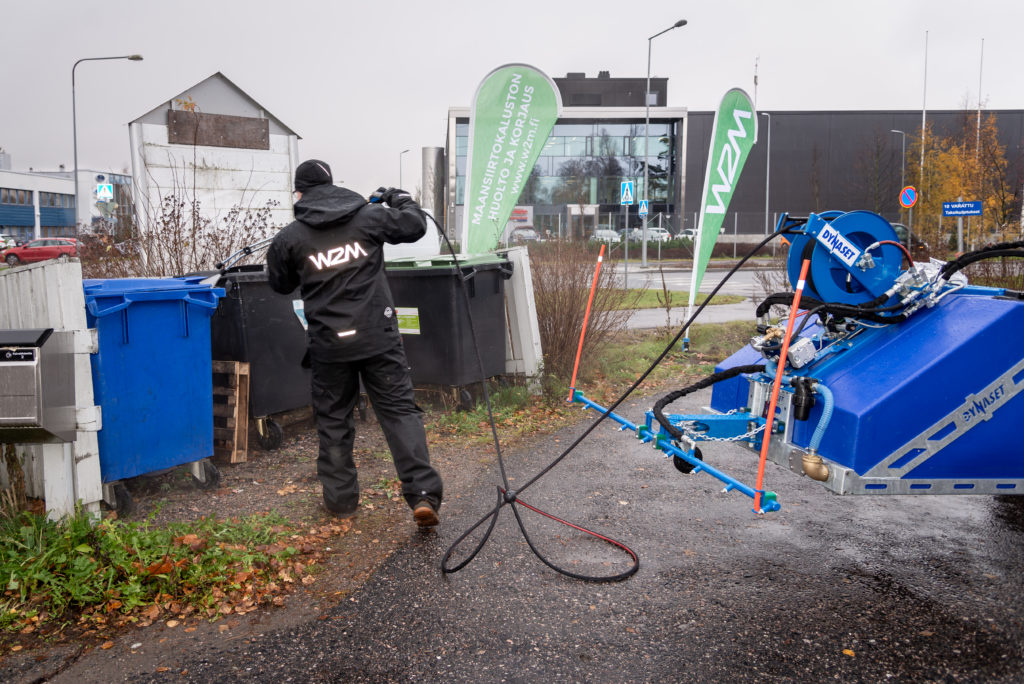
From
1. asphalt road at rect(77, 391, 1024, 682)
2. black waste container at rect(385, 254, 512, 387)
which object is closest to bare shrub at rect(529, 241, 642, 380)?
black waste container at rect(385, 254, 512, 387)

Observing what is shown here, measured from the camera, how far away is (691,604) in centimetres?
333

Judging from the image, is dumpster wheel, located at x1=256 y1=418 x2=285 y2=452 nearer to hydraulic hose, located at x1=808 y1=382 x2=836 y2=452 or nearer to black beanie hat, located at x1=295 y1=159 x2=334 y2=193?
black beanie hat, located at x1=295 y1=159 x2=334 y2=193

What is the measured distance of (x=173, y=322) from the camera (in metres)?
4.61

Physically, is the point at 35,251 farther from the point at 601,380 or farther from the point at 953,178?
the point at 953,178

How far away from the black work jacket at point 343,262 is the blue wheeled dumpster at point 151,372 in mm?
886

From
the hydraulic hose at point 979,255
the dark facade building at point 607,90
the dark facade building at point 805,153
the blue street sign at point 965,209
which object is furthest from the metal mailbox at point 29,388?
the dark facade building at point 607,90

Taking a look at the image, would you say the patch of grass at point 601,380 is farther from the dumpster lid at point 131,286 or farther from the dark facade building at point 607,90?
the dark facade building at point 607,90

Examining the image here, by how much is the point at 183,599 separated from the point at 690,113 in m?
52.6

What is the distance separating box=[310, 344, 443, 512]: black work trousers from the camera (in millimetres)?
4145

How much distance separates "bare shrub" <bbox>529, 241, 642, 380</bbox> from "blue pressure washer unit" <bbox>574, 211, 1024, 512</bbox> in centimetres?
423

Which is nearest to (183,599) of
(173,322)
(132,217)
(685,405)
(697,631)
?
(173,322)

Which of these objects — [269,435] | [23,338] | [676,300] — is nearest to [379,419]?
[23,338]

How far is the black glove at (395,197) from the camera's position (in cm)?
428

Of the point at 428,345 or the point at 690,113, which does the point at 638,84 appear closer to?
the point at 690,113
